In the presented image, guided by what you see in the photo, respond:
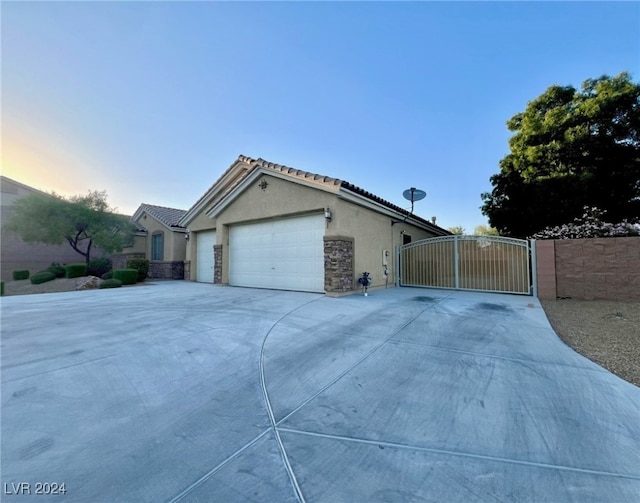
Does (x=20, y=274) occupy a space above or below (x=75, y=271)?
below

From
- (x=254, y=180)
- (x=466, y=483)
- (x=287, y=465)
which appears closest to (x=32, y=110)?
(x=254, y=180)

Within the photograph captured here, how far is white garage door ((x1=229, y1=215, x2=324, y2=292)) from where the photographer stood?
9.88 m

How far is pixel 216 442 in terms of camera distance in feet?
7.09

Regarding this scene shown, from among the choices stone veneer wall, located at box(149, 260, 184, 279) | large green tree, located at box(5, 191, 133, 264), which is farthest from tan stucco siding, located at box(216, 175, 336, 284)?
large green tree, located at box(5, 191, 133, 264)

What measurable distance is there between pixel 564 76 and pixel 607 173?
18.1ft

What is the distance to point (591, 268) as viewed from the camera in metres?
8.27

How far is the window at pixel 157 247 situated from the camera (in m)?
18.2

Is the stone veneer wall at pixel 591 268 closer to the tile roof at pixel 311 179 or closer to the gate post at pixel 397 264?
the gate post at pixel 397 264

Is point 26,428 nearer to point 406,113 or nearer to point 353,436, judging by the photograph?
point 353,436

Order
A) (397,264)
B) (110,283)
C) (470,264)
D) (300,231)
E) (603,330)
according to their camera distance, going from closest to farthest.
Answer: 1. (603,330)
2. (300,231)
3. (470,264)
4. (397,264)
5. (110,283)

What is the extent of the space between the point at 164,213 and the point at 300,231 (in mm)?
13809

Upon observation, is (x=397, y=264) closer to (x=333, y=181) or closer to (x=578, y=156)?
(x=333, y=181)

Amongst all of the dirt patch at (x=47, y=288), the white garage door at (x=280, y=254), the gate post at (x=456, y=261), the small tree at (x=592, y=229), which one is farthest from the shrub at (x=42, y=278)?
the small tree at (x=592, y=229)

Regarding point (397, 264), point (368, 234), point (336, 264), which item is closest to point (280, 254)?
point (336, 264)
